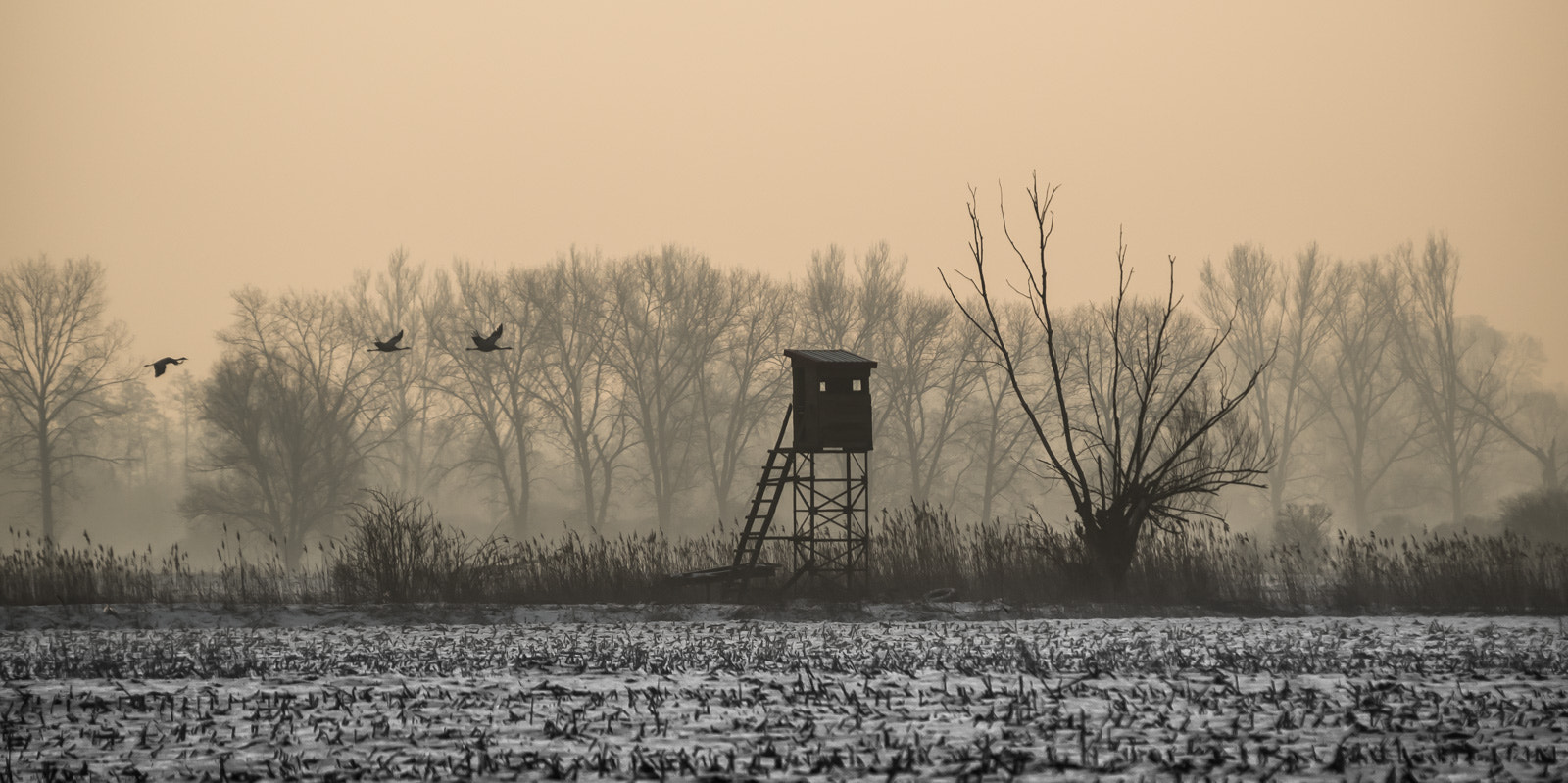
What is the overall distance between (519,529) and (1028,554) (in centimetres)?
3287

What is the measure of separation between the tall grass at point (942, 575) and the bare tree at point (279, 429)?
884 inches

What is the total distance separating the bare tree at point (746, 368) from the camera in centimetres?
4884

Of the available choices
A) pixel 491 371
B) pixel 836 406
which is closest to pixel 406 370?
pixel 491 371

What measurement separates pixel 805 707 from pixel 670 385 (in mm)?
45137

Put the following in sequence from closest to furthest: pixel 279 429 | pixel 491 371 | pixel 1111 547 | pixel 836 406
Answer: pixel 1111 547
pixel 836 406
pixel 279 429
pixel 491 371

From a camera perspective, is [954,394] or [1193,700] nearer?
[1193,700]

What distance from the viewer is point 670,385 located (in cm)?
5225

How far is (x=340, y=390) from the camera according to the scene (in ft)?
155

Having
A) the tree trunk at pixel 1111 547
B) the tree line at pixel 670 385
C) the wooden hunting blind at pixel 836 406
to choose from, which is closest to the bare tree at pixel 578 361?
the tree line at pixel 670 385

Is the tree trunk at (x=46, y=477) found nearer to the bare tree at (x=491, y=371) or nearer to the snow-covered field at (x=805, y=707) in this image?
the bare tree at (x=491, y=371)

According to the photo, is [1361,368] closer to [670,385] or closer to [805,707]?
[670,385]

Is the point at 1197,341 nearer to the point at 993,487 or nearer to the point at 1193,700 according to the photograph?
the point at 993,487

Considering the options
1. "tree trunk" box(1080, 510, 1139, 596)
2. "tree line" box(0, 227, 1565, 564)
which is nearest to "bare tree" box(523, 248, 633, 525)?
"tree line" box(0, 227, 1565, 564)

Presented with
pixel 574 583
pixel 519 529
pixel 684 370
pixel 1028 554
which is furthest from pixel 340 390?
pixel 1028 554
